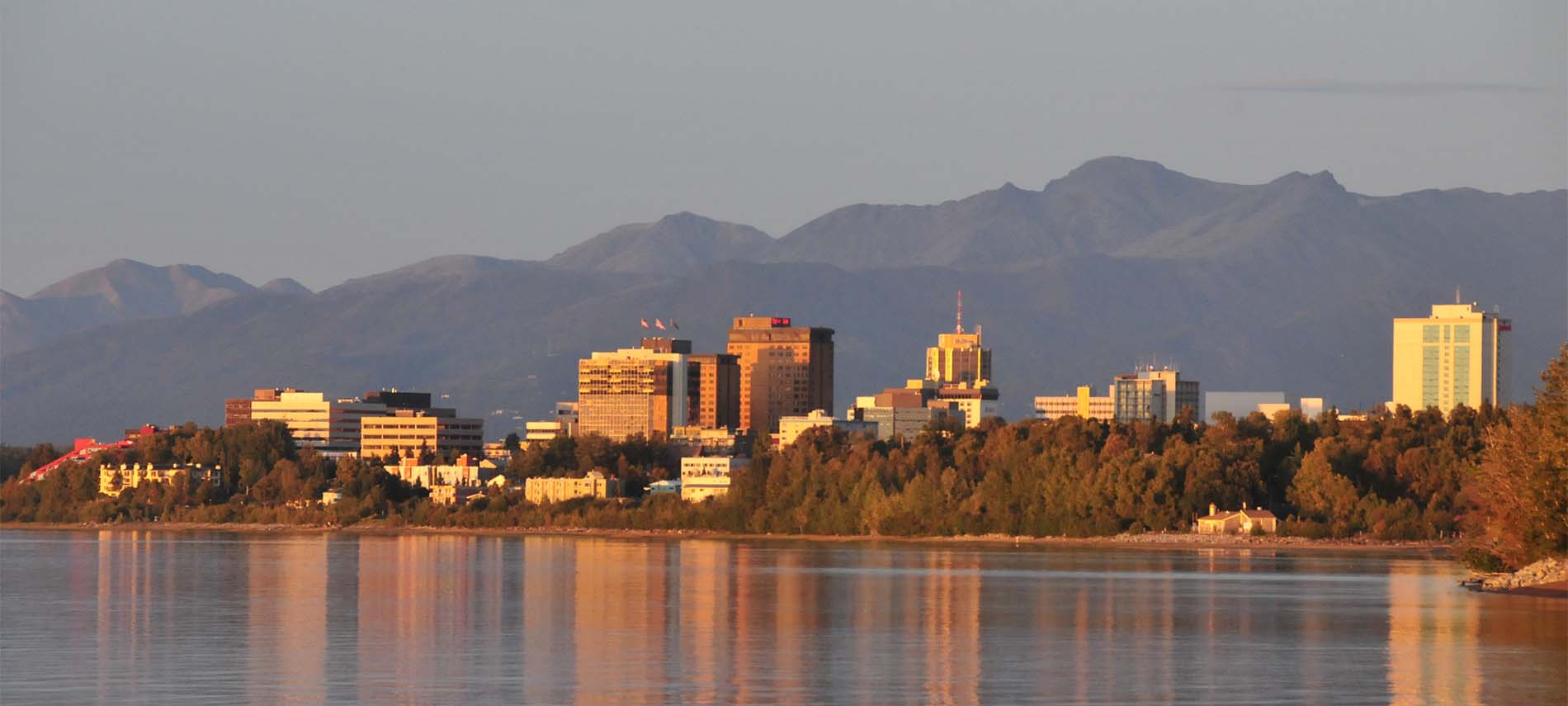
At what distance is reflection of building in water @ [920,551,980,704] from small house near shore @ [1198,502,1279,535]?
47.8 meters

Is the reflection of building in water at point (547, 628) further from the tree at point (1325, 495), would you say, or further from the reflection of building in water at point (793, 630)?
the tree at point (1325, 495)

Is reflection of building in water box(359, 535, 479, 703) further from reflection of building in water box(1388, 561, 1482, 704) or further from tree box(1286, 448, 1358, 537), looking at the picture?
tree box(1286, 448, 1358, 537)

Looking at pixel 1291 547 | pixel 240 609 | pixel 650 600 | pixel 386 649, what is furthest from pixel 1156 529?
pixel 386 649

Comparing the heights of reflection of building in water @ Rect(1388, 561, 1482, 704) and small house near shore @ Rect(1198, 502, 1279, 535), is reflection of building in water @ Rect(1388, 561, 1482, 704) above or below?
above

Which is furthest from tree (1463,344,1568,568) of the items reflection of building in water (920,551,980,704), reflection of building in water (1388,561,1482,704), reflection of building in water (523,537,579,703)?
reflection of building in water (523,537,579,703)

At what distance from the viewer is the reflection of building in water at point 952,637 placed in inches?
1719

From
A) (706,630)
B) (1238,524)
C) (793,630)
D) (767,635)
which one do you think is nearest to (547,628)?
(706,630)

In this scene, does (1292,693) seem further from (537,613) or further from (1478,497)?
(1478,497)

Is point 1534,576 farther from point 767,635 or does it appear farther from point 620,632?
point 620,632

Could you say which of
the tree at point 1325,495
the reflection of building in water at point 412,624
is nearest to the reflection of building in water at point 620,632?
the reflection of building in water at point 412,624

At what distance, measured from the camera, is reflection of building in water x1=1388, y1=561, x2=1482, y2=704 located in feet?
143

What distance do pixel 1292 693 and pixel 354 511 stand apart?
160 metres

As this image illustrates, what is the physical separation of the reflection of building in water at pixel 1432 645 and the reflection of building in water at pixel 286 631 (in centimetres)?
1923

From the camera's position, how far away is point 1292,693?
43.2m
